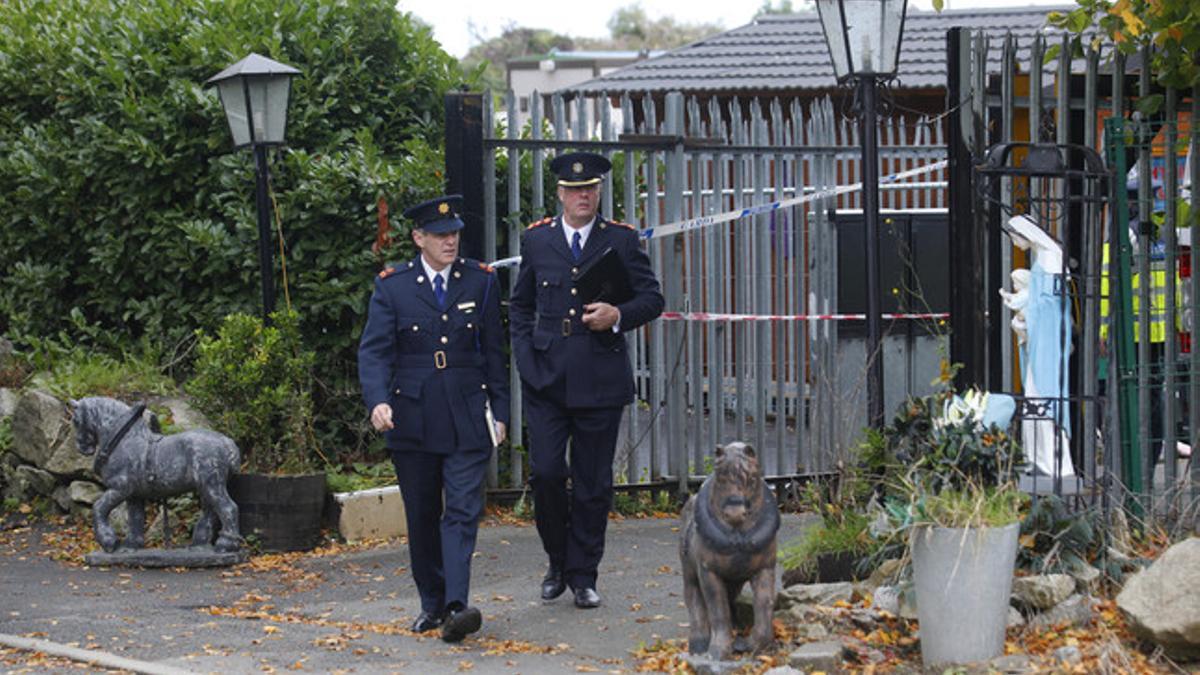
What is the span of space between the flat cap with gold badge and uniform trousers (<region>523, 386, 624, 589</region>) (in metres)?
0.93

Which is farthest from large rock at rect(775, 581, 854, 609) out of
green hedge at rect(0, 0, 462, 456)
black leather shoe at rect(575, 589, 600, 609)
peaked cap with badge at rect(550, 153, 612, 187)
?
green hedge at rect(0, 0, 462, 456)

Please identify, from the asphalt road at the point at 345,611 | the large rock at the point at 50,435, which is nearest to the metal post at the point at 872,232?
the asphalt road at the point at 345,611

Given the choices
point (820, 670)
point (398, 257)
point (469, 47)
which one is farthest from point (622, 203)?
point (469, 47)

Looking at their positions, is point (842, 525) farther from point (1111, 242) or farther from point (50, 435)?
point (50, 435)

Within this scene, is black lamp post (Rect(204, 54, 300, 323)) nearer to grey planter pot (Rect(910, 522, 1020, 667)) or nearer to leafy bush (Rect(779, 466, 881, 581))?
leafy bush (Rect(779, 466, 881, 581))

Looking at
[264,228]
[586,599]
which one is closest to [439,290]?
[586,599]

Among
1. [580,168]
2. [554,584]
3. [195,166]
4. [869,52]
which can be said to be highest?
[869,52]

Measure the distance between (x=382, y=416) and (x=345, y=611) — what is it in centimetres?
134

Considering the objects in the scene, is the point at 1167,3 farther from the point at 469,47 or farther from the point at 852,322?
the point at 469,47

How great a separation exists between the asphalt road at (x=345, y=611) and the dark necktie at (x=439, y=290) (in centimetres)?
150

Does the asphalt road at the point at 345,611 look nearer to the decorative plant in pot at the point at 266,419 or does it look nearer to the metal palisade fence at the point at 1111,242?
the decorative plant in pot at the point at 266,419

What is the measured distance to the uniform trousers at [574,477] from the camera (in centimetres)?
891

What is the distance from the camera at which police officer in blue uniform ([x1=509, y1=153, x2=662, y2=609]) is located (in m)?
8.87

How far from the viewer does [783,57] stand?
21672 mm
